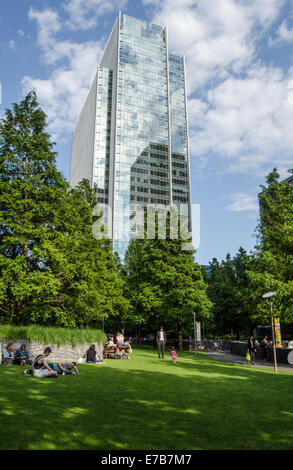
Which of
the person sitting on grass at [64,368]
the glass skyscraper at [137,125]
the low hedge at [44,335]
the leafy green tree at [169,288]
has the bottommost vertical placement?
the person sitting on grass at [64,368]

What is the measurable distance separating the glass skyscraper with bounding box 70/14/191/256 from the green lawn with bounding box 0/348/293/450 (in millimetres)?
88143

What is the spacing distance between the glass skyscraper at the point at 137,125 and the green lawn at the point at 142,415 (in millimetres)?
88143

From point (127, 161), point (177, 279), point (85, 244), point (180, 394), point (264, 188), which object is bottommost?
point (180, 394)

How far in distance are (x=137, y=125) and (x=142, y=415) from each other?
111m

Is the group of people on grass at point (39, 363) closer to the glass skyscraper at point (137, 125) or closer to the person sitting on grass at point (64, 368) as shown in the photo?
the person sitting on grass at point (64, 368)

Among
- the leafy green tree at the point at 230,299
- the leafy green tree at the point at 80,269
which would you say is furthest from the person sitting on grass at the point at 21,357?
the leafy green tree at the point at 230,299

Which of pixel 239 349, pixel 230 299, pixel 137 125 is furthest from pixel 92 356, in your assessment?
pixel 137 125

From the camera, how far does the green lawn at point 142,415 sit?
16.5ft

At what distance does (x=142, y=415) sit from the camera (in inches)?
259

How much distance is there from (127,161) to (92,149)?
1474 centimetres

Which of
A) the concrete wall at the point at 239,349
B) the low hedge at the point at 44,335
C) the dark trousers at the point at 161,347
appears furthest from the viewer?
the dark trousers at the point at 161,347

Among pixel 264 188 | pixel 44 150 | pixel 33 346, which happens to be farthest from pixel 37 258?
pixel 264 188

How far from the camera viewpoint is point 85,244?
95.1 ft
